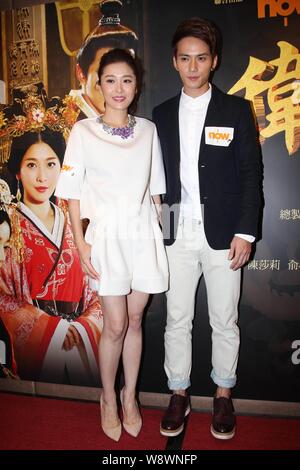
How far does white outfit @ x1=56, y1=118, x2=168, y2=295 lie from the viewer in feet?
5.64

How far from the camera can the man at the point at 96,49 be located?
2080 mm

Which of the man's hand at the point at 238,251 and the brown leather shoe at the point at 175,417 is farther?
the brown leather shoe at the point at 175,417

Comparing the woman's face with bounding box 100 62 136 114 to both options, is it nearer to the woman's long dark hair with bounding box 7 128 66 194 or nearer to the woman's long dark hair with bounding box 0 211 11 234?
the woman's long dark hair with bounding box 7 128 66 194

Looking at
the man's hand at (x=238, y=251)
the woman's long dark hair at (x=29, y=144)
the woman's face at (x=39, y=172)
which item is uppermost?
the woman's long dark hair at (x=29, y=144)

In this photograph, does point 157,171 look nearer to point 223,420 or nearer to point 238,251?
point 238,251

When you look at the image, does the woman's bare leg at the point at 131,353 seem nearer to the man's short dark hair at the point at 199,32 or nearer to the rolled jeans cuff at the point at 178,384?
the rolled jeans cuff at the point at 178,384

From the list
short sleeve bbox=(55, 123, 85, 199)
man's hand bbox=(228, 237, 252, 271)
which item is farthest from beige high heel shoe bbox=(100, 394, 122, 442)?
short sleeve bbox=(55, 123, 85, 199)

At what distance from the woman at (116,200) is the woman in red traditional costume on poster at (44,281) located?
495mm

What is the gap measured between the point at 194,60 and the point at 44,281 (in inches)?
56.9

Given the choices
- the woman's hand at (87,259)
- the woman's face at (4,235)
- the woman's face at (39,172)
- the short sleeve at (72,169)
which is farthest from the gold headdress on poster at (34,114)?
the woman's hand at (87,259)

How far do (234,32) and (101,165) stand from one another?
1.00 metres

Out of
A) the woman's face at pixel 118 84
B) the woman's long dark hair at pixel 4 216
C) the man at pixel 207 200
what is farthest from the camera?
the woman's long dark hair at pixel 4 216

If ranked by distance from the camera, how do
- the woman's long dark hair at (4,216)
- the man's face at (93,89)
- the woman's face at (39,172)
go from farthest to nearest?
the woman's long dark hair at (4,216) → the woman's face at (39,172) → the man's face at (93,89)
